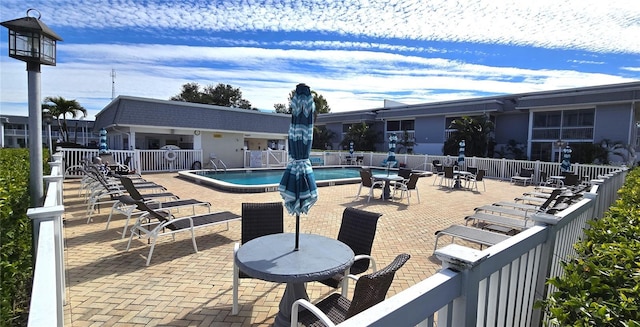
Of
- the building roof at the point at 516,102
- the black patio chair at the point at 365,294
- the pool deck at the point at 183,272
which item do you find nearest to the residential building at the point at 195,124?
the pool deck at the point at 183,272

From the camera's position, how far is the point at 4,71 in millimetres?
3732

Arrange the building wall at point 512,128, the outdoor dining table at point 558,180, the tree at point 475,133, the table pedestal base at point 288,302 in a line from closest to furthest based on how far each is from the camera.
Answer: the table pedestal base at point 288,302 < the outdoor dining table at point 558,180 < the tree at point 475,133 < the building wall at point 512,128

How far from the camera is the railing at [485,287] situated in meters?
1.13

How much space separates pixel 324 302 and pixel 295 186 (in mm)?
1064

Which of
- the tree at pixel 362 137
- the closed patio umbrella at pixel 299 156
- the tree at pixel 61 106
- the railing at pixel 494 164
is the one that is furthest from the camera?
the tree at pixel 362 137

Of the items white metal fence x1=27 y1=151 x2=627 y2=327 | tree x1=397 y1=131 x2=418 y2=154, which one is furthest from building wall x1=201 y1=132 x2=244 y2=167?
white metal fence x1=27 y1=151 x2=627 y2=327

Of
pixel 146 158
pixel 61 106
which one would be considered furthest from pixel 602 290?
pixel 61 106

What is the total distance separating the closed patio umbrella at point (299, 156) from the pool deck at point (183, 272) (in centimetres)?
110

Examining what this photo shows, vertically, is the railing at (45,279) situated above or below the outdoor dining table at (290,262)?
above

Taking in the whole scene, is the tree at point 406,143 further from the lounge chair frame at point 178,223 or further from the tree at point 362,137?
the lounge chair frame at point 178,223

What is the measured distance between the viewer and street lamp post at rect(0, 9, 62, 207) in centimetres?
386

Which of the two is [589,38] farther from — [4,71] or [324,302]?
[4,71]

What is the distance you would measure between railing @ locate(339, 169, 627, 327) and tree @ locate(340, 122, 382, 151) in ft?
94.6

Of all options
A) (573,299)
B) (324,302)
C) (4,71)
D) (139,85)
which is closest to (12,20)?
(4,71)
